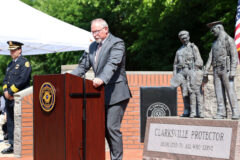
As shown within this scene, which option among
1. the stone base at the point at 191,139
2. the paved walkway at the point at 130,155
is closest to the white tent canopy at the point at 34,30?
the paved walkway at the point at 130,155

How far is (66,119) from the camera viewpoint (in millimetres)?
3752

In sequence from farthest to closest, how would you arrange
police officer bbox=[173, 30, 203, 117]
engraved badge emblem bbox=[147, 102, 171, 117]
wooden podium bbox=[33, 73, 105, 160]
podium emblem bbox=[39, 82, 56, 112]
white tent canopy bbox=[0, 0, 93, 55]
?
white tent canopy bbox=[0, 0, 93, 55] < engraved badge emblem bbox=[147, 102, 171, 117] < police officer bbox=[173, 30, 203, 117] < podium emblem bbox=[39, 82, 56, 112] < wooden podium bbox=[33, 73, 105, 160]

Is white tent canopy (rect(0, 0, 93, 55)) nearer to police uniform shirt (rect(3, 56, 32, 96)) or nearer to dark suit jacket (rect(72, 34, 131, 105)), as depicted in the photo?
police uniform shirt (rect(3, 56, 32, 96))

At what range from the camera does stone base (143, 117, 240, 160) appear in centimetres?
549

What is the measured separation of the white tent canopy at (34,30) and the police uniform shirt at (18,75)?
1.55m

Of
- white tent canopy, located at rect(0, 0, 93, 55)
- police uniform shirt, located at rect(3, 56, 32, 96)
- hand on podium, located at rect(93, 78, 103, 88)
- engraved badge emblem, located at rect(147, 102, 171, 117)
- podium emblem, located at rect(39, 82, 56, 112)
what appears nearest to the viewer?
podium emblem, located at rect(39, 82, 56, 112)

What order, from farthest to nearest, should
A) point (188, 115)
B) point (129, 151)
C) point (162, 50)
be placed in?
point (162, 50)
point (129, 151)
point (188, 115)

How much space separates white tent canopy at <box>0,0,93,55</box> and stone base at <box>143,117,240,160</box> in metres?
3.48

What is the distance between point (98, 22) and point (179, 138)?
254 centimetres

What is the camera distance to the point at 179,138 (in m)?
6.02

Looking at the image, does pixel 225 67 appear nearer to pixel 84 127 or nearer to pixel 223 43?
pixel 223 43

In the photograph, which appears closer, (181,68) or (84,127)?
(84,127)

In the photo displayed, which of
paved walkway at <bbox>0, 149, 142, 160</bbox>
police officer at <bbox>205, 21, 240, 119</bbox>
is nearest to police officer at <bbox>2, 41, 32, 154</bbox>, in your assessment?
paved walkway at <bbox>0, 149, 142, 160</bbox>

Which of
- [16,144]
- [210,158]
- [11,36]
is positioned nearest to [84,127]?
[210,158]
